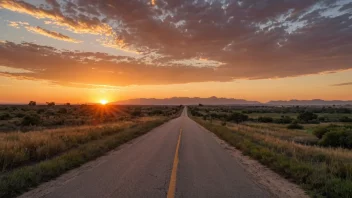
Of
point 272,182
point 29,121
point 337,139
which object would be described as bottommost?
point 337,139

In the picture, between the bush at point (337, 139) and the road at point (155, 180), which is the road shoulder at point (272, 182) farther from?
the bush at point (337, 139)

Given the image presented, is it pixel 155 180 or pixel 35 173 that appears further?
pixel 35 173

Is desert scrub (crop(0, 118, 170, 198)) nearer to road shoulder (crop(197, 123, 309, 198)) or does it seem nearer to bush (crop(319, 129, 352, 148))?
road shoulder (crop(197, 123, 309, 198))

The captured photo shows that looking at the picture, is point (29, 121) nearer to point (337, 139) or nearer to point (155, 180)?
point (155, 180)

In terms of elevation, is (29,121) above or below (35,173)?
below

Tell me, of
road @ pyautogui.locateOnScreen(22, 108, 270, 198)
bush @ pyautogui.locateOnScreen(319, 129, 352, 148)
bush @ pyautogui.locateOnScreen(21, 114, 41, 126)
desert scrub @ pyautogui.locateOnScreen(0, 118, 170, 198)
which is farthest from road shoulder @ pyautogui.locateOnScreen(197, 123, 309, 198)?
bush @ pyautogui.locateOnScreen(21, 114, 41, 126)

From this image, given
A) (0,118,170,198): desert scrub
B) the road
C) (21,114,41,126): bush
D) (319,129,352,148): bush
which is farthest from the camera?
(21,114,41,126): bush

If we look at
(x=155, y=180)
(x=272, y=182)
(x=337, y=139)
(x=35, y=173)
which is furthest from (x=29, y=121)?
(x=337, y=139)

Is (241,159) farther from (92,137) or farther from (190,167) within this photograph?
(92,137)

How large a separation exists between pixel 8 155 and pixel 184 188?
23.1 ft

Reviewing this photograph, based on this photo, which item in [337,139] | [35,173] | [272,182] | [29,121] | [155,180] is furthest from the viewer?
[29,121]

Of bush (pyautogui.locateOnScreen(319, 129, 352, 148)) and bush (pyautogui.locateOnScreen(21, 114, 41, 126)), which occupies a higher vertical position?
bush (pyautogui.locateOnScreen(21, 114, 41, 126))

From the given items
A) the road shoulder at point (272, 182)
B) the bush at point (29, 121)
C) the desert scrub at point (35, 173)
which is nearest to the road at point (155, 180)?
the road shoulder at point (272, 182)

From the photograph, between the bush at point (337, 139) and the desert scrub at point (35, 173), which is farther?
the bush at point (337, 139)
